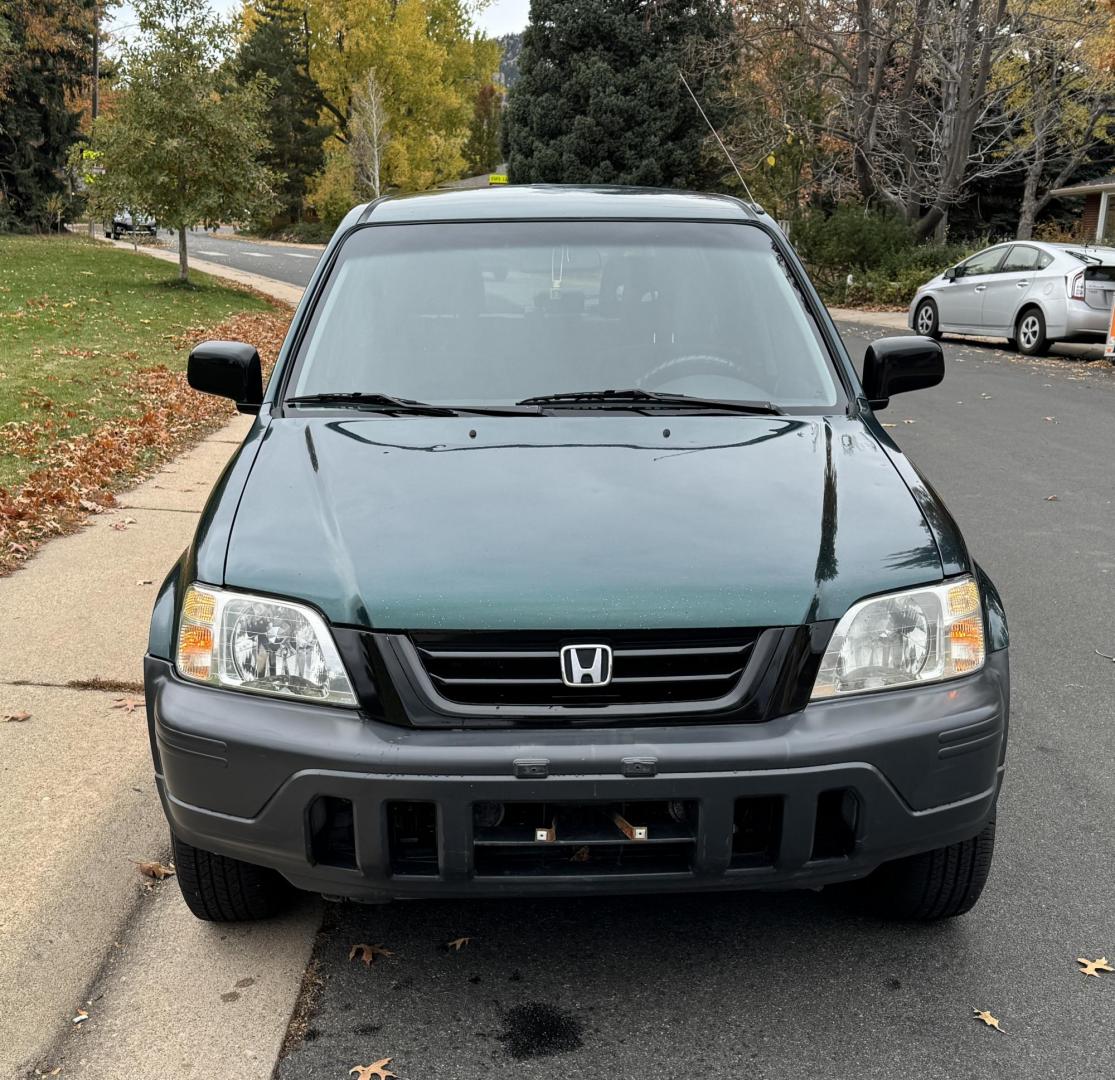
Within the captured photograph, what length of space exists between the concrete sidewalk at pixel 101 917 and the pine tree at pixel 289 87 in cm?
7227

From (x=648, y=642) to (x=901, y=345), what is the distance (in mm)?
1857

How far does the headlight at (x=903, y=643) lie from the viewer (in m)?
2.61

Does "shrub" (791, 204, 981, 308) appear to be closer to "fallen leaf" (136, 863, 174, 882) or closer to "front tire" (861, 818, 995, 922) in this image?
"front tire" (861, 818, 995, 922)

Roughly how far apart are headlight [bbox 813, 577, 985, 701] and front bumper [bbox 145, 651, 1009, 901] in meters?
0.04

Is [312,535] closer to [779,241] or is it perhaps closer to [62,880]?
[62,880]

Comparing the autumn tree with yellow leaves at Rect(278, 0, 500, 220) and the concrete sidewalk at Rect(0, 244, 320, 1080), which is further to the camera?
the autumn tree with yellow leaves at Rect(278, 0, 500, 220)

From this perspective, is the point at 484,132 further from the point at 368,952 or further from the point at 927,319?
the point at 368,952

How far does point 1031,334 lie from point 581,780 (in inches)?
660

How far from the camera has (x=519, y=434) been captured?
3.28 metres

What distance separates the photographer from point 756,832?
8.48 feet

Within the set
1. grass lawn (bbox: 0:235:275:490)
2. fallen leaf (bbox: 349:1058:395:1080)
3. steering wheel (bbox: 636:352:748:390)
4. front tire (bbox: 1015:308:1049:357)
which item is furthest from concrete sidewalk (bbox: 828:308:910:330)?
fallen leaf (bbox: 349:1058:395:1080)

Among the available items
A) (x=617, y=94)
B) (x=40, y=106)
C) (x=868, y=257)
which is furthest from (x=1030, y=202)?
(x=40, y=106)

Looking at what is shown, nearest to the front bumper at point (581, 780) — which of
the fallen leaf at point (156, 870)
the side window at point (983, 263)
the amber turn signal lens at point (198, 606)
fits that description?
the amber turn signal lens at point (198, 606)

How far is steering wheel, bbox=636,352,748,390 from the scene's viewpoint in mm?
3662
